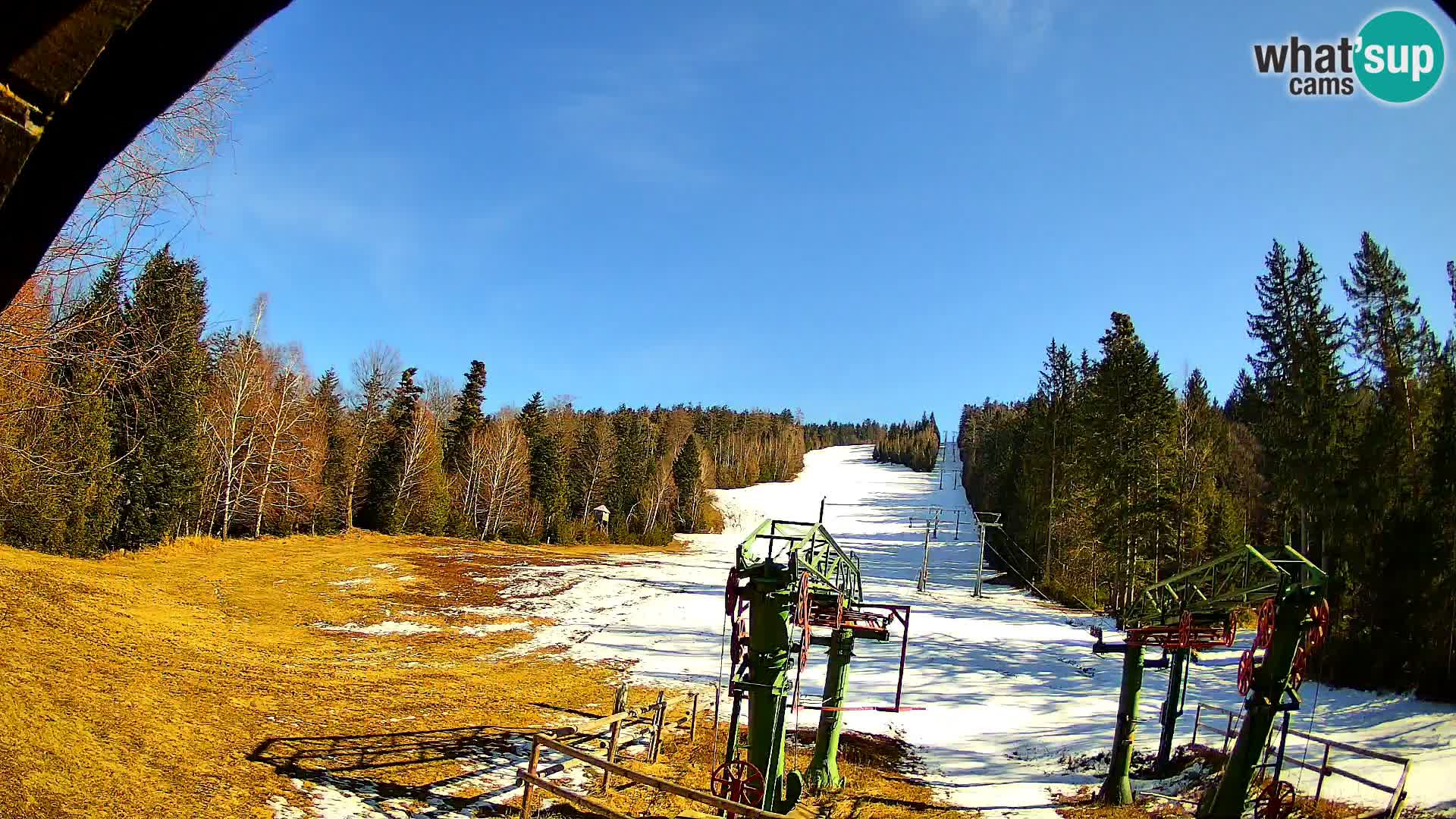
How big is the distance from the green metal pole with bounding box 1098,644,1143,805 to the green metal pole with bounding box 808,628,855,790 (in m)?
5.90

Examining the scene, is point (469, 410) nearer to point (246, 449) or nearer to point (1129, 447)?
point (246, 449)

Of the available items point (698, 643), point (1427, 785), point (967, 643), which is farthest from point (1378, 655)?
point (698, 643)

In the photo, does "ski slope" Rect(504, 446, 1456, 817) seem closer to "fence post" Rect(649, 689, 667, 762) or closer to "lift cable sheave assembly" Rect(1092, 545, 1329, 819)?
"lift cable sheave assembly" Rect(1092, 545, 1329, 819)

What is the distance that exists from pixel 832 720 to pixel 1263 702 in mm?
8396

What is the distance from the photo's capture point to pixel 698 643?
3000 centimetres

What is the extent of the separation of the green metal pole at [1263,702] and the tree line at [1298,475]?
1440 mm

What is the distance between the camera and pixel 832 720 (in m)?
16.5

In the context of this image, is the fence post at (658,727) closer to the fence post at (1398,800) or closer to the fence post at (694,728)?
the fence post at (694,728)

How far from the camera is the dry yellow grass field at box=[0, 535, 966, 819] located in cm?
1113

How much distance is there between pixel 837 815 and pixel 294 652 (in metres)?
17.4

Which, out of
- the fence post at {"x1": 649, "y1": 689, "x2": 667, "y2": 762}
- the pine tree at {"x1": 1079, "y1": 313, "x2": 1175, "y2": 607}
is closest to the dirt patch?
the fence post at {"x1": 649, "y1": 689, "x2": 667, "y2": 762}

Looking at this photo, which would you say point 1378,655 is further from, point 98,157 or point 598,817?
point 98,157

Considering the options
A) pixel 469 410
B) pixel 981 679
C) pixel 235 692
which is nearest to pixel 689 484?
pixel 469 410

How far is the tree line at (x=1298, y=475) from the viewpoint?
21281 mm
